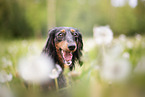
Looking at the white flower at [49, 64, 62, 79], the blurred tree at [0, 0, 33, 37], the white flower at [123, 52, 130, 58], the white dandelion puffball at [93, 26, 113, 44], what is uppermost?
the blurred tree at [0, 0, 33, 37]

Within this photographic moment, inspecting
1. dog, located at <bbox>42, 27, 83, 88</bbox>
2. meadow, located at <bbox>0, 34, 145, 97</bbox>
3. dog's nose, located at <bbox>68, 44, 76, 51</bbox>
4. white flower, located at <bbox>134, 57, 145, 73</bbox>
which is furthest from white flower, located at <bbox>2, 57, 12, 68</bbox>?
white flower, located at <bbox>134, 57, 145, 73</bbox>

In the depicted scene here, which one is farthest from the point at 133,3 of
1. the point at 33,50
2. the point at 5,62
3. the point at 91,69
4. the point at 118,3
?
the point at 5,62

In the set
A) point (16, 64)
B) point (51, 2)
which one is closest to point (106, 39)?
point (51, 2)

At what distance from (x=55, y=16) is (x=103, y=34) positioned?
18cm

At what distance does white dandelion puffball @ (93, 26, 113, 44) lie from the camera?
2.00 ft

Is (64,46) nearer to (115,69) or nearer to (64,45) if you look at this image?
(64,45)

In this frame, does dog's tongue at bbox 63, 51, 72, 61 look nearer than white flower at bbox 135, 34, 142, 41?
Yes

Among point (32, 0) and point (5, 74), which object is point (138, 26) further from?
point (5, 74)

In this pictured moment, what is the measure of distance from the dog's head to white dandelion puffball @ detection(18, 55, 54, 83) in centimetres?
3

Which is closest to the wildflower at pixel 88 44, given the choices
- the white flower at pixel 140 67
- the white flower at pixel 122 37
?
the white flower at pixel 122 37

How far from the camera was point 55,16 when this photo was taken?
0.61m

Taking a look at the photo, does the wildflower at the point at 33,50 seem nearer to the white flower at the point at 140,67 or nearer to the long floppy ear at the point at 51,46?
the long floppy ear at the point at 51,46

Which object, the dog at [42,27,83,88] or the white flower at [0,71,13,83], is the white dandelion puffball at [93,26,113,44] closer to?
the dog at [42,27,83,88]

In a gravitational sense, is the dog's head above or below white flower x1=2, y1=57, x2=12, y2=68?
above
